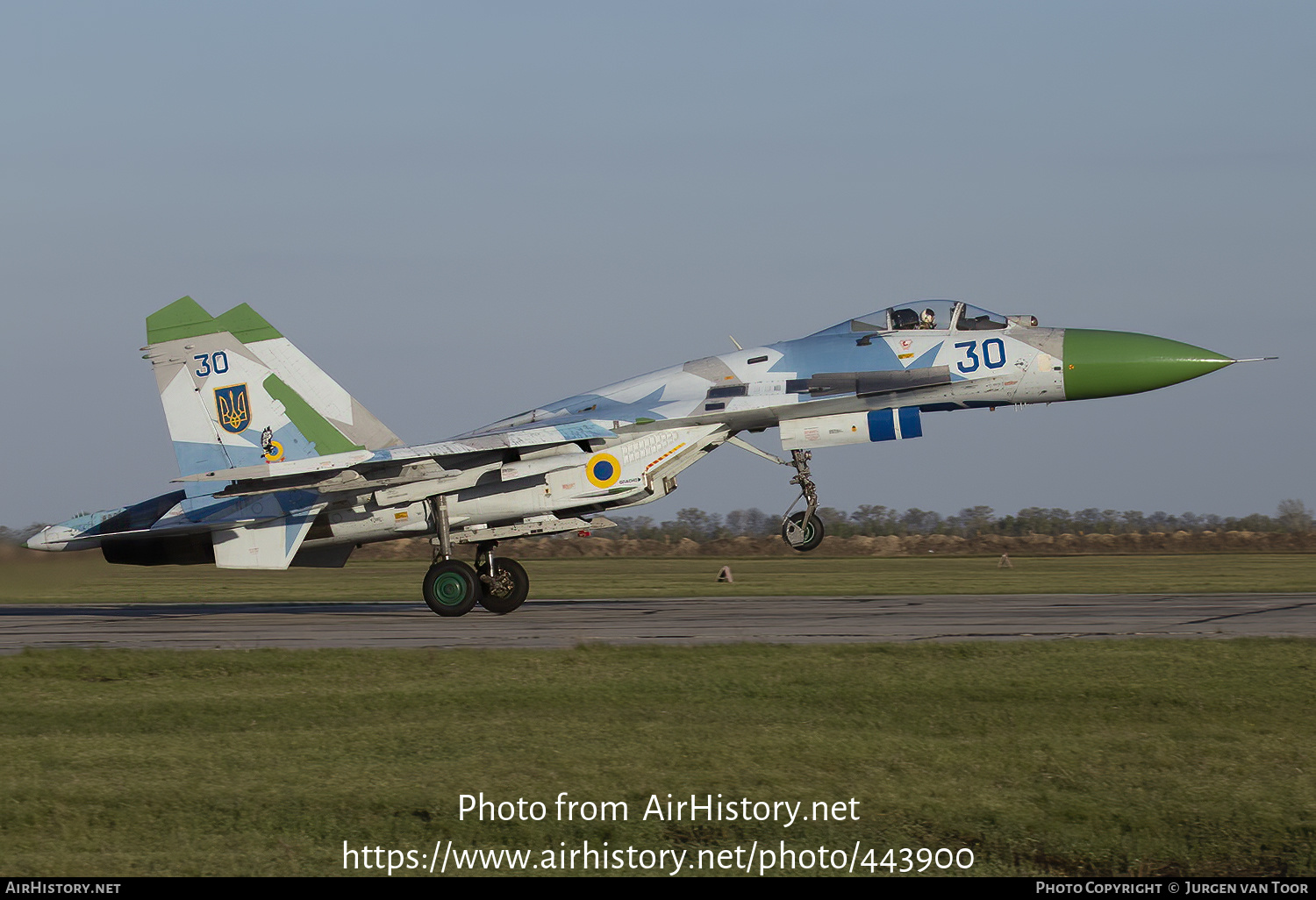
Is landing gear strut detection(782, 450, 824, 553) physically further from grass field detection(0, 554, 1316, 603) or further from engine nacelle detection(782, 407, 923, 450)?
grass field detection(0, 554, 1316, 603)

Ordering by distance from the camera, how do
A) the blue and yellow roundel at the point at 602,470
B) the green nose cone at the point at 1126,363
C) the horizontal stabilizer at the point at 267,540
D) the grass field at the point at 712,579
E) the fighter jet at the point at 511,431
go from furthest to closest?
the grass field at the point at 712,579, the horizontal stabilizer at the point at 267,540, the blue and yellow roundel at the point at 602,470, the fighter jet at the point at 511,431, the green nose cone at the point at 1126,363

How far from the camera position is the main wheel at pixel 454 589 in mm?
19656

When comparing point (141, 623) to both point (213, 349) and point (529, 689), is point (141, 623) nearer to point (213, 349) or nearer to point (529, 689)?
point (213, 349)

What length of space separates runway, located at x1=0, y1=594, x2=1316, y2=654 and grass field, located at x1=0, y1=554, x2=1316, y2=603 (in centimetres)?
170

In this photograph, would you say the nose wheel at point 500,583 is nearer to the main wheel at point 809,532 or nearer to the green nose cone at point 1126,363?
the main wheel at point 809,532

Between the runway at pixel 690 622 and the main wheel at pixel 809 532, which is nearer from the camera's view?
the runway at pixel 690 622

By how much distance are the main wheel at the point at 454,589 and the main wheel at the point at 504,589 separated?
1017 mm

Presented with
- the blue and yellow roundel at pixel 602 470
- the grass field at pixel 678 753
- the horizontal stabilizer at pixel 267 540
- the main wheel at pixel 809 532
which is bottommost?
the grass field at pixel 678 753

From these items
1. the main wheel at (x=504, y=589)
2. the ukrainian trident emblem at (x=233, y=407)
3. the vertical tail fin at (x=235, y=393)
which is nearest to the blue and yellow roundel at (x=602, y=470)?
the main wheel at (x=504, y=589)

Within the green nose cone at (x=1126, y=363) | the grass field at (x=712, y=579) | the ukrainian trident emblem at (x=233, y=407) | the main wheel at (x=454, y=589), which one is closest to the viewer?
the green nose cone at (x=1126, y=363)

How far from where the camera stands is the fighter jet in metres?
18.8

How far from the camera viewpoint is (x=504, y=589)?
2081 centimetres

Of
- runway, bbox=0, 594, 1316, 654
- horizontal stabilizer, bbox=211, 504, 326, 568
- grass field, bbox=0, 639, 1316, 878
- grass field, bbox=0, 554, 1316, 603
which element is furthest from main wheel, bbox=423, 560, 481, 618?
grass field, bbox=0, 639, 1316, 878

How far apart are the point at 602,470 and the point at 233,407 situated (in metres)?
6.15
